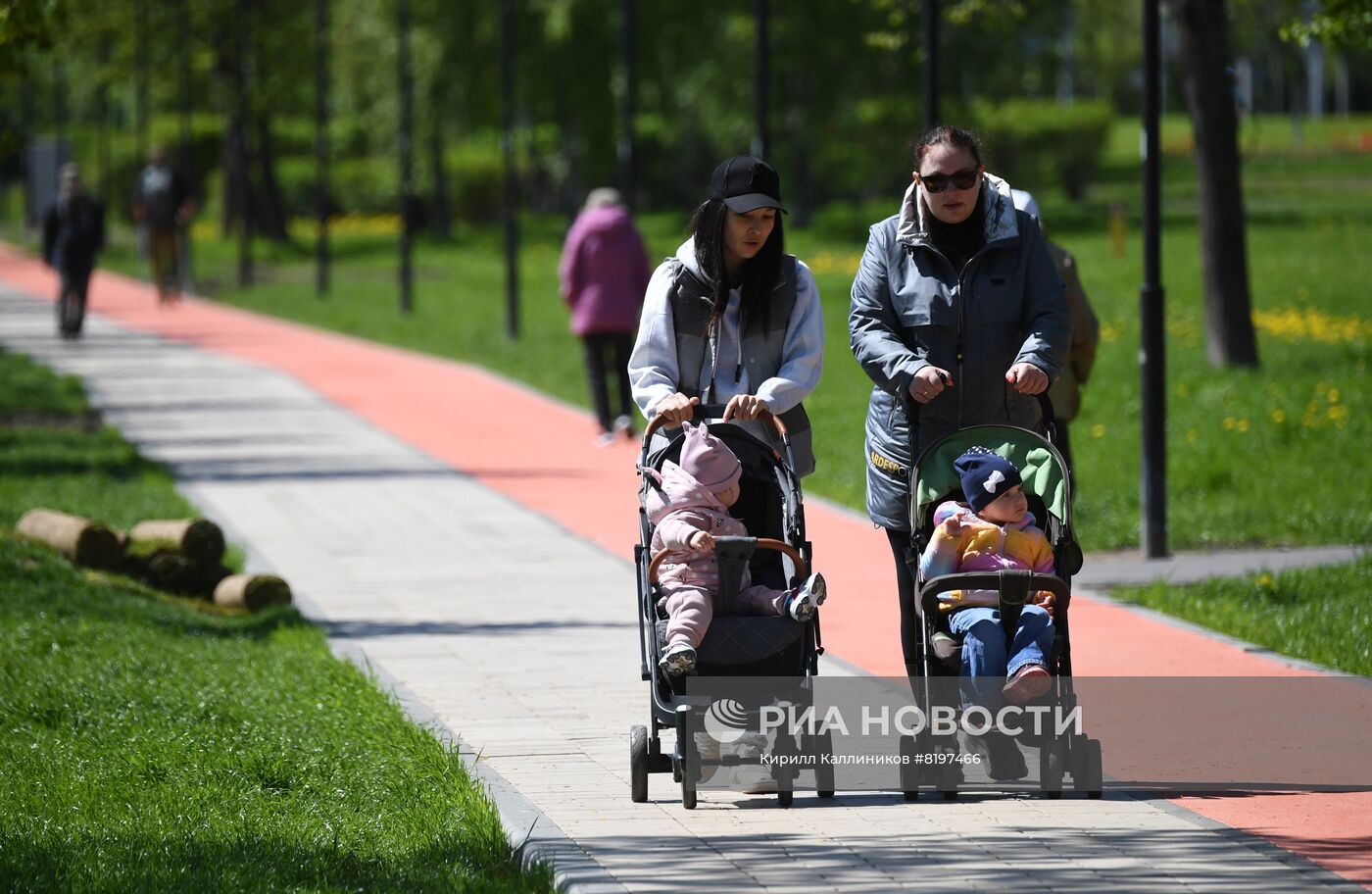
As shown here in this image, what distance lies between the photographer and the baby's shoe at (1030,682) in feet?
20.6

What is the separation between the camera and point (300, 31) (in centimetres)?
5488

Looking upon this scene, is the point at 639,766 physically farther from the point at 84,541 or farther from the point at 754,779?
the point at 84,541

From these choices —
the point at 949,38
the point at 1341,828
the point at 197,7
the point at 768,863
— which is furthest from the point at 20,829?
the point at 197,7

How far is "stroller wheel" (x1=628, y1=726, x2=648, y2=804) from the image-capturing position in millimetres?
6574

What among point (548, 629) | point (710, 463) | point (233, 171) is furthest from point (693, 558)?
point (233, 171)

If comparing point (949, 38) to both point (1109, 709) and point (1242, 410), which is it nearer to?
point (1242, 410)

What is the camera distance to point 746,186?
263 inches

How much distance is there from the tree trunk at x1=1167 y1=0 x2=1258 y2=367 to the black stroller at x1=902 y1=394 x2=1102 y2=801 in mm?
12039

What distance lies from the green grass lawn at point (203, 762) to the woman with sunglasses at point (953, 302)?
167cm

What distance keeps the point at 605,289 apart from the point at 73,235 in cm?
1241

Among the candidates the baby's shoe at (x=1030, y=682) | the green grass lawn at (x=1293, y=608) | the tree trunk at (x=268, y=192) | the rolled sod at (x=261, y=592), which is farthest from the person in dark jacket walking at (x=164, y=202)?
the baby's shoe at (x=1030, y=682)

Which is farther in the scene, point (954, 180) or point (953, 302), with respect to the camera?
point (953, 302)

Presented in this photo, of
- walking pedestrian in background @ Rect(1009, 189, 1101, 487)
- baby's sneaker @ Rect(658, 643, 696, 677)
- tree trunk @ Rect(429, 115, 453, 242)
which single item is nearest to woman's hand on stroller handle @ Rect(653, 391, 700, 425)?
baby's sneaker @ Rect(658, 643, 696, 677)

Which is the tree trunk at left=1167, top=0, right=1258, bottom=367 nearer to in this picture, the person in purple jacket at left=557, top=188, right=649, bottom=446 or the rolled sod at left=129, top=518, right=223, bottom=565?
the person in purple jacket at left=557, top=188, right=649, bottom=446
